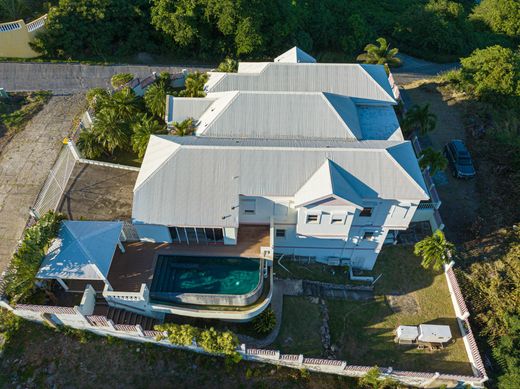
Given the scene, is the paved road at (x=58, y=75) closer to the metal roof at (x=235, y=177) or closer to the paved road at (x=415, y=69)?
the metal roof at (x=235, y=177)

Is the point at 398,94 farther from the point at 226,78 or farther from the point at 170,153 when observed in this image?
the point at 170,153

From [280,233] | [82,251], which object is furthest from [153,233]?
[280,233]

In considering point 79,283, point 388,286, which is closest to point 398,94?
point 388,286

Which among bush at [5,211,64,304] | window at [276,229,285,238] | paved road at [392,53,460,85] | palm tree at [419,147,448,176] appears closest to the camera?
bush at [5,211,64,304]

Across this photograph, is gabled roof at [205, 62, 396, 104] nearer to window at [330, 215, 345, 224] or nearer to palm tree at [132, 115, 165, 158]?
palm tree at [132, 115, 165, 158]

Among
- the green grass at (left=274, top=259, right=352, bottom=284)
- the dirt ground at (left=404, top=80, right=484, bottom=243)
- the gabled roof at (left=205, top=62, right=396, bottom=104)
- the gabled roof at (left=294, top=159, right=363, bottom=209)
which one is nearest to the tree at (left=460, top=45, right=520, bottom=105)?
the dirt ground at (left=404, top=80, right=484, bottom=243)

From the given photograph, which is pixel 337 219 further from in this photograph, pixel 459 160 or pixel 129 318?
pixel 459 160
